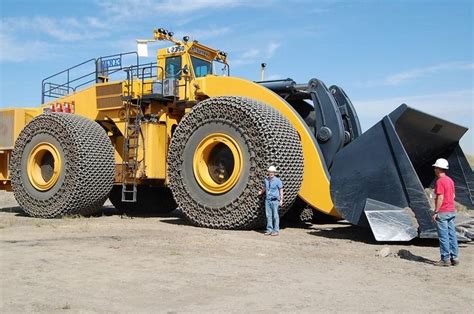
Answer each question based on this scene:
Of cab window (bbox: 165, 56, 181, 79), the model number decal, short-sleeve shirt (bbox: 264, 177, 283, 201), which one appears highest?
the model number decal

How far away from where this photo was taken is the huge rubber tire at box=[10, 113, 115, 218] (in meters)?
10.7

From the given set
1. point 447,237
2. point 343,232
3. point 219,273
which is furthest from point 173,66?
point 447,237

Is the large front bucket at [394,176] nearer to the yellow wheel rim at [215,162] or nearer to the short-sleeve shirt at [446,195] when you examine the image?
the short-sleeve shirt at [446,195]

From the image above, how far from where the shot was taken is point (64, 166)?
10.8 m

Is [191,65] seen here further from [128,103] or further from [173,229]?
[173,229]

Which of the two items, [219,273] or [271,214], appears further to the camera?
[271,214]

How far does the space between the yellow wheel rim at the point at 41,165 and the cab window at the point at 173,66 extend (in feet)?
9.15

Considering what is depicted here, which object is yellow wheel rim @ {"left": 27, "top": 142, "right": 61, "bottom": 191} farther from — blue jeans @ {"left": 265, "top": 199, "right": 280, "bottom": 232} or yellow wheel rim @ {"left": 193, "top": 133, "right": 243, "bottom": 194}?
blue jeans @ {"left": 265, "top": 199, "right": 280, "bottom": 232}

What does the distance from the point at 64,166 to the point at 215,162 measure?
3121mm

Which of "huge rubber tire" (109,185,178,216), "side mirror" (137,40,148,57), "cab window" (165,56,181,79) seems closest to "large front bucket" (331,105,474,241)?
A: "cab window" (165,56,181,79)

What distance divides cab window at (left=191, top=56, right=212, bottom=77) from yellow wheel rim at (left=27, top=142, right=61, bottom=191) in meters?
3.31

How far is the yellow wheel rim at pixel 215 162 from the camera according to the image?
30.7 ft

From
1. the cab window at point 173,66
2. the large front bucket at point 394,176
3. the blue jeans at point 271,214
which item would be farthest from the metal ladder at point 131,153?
the large front bucket at point 394,176

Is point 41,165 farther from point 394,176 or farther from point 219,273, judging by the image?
point 394,176
